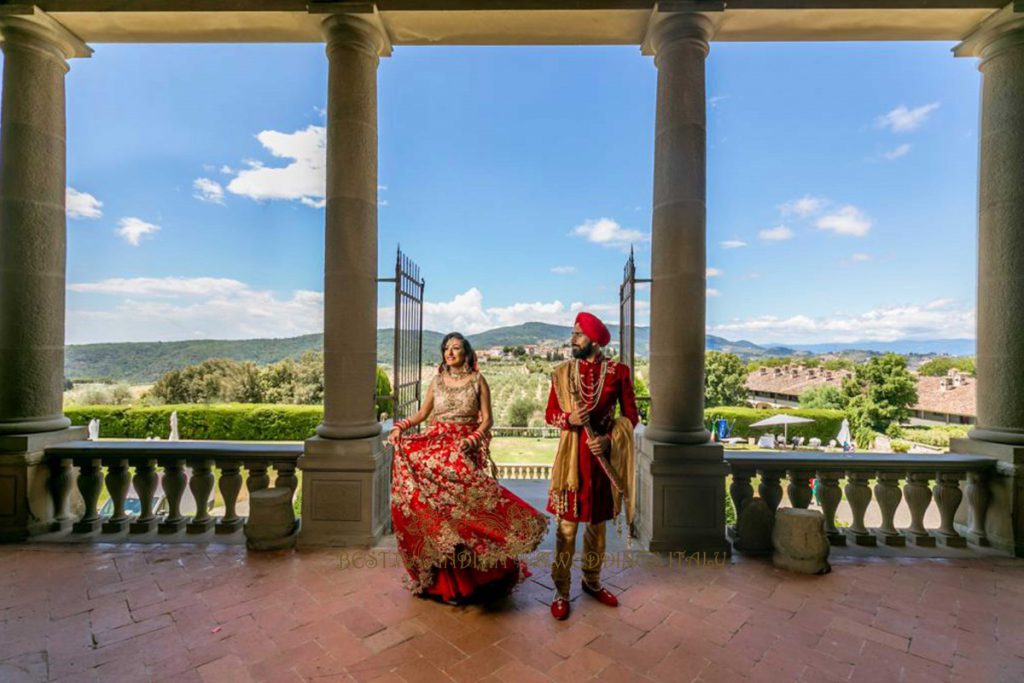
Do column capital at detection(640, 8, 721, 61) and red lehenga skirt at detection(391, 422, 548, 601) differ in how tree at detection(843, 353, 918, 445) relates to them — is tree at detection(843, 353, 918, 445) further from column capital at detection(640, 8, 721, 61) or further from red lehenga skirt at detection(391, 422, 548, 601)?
red lehenga skirt at detection(391, 422, 548, 601)

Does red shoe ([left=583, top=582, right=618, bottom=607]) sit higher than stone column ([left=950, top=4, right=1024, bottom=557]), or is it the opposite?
stone column ([left=950, top=4, right=1024, bottom=557])

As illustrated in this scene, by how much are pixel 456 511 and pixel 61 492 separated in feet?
13.6

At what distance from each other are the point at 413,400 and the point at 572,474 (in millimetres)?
2829

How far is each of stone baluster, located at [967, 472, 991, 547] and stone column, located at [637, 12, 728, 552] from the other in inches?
93.2

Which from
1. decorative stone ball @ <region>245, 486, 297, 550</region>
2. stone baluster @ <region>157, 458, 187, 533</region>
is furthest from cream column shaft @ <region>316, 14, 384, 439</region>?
stone baluster @ <region>157, 458, 187, 533</region>

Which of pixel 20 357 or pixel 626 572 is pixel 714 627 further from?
pixel 20 357

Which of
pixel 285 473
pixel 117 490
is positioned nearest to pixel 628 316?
pixel 285 473

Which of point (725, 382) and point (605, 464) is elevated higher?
point (605, 464)

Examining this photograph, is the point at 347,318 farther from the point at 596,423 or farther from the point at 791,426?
the point at 791,426

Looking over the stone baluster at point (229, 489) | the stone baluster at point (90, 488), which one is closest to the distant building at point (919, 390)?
the stone baluster at point (229, 489)

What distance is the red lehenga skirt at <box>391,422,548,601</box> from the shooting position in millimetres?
2891

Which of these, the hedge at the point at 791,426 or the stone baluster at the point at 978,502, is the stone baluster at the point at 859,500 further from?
the hedge at the point at 791,426

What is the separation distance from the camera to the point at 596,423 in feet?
9.55

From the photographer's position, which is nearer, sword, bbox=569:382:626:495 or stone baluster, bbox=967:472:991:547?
sword, bbox=569:382:626:495
